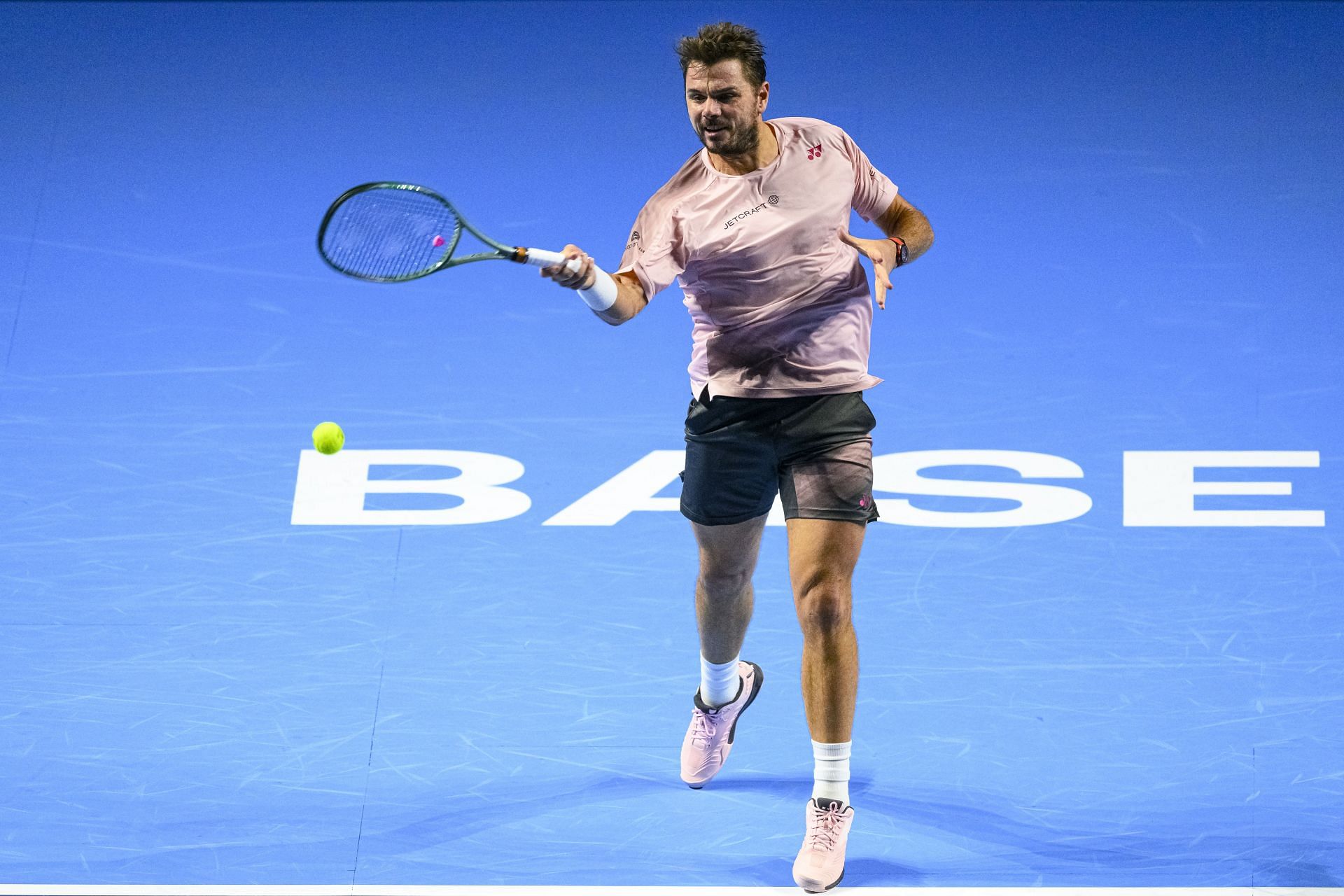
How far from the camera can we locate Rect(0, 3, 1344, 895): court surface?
4.09 metres

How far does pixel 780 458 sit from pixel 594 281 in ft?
2.26

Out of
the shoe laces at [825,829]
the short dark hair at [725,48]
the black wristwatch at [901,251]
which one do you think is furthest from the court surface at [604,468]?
the short dark hair at [725,48]

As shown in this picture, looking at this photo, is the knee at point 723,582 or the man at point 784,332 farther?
the knee at point 723,582

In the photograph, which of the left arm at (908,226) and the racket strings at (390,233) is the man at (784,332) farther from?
the racket strings at (390,233)

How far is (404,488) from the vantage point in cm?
538

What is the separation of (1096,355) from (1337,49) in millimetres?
2542

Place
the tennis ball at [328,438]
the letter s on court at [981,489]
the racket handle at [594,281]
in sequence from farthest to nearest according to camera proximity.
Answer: the tennis ball at [328,438] → the letter s on court at [981,489] → the racket handle at [594,281]

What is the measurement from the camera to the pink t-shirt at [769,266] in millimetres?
3855

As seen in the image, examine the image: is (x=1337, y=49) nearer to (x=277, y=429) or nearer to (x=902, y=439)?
(x=902, y=439)

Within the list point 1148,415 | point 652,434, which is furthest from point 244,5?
point 1148,415

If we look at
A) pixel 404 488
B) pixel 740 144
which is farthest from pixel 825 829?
pixel 404 488

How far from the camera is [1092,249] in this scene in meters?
6.43

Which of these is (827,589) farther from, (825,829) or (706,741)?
(706,741)

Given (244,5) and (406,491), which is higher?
(244,5)
